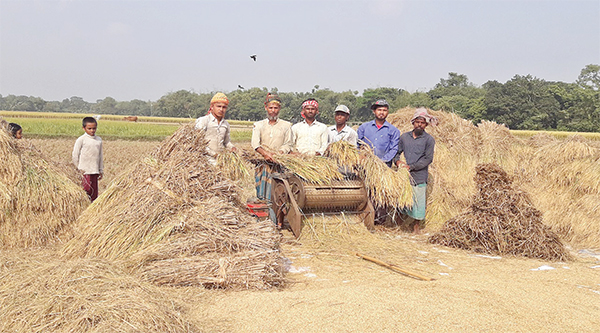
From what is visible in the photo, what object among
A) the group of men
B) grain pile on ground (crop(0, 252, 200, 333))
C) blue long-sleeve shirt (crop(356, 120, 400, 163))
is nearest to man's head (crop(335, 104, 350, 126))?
the group of men

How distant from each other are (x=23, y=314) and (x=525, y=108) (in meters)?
40.9

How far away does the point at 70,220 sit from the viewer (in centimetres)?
566

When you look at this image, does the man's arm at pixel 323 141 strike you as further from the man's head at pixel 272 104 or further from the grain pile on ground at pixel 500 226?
the grain pile on ground at pixel 500 226

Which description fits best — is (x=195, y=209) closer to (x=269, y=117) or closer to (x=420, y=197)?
(x=269, y=117)

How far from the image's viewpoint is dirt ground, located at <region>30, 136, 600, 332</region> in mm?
3203

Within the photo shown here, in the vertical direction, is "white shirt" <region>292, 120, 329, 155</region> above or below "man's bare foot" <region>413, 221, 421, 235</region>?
above

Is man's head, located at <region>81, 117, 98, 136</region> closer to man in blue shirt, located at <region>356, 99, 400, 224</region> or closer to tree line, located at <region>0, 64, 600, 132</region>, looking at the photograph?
man in blue shirt, located at <region>356, 99, 400, 224</region>

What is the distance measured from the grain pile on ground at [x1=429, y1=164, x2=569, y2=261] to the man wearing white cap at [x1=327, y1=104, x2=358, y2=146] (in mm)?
1755

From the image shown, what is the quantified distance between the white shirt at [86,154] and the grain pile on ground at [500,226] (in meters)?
4.82

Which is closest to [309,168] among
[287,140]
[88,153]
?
[287,140]

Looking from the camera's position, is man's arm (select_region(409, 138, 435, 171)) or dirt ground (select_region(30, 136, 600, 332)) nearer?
dirt ground (select_region(30, 136, 600, 332))

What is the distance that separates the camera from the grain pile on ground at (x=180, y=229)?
394 cm

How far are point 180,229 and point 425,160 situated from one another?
12.7ft

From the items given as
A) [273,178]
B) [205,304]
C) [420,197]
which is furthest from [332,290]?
[420,197]
